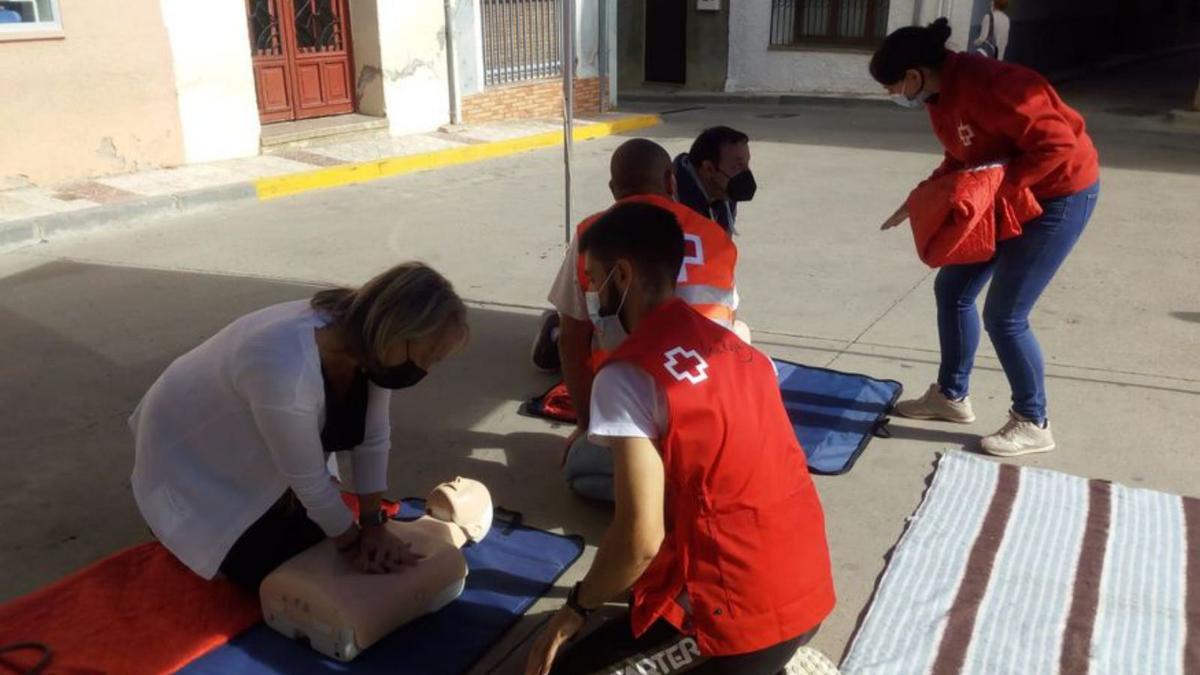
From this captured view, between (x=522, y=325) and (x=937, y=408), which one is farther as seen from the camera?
(x=522, y=325)

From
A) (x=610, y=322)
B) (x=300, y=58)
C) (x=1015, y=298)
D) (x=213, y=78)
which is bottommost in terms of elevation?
(x=1015, y=298)

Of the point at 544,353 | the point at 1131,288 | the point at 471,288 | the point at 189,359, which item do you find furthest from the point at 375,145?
the point at 189,359

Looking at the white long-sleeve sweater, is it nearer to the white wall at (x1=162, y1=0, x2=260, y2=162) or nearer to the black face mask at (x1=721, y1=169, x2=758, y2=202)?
the black face mask at (x1=721, y1=169, x2=758, y2=202)

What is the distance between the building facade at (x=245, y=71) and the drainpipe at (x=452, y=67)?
0.02 metres

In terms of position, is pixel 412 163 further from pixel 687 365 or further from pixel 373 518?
pixel 687 365

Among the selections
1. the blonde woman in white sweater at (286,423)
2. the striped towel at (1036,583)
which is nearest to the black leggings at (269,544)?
the blonde woman in white sweater at (286,423)

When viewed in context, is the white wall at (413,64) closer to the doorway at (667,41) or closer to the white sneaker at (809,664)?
the doorway at (667,41)

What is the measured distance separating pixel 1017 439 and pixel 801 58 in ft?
48.3

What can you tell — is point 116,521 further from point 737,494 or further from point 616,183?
point 737,494

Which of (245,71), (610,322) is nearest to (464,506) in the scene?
(610,322)

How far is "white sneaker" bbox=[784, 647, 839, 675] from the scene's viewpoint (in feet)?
7.61

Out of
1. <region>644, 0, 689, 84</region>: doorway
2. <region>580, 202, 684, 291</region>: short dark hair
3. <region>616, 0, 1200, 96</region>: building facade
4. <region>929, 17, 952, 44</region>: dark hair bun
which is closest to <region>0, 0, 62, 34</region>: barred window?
<region>929, 17, 952, 44</region>: dark hair bun

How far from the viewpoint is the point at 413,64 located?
36.7 feet

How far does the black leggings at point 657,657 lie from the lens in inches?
78.3
